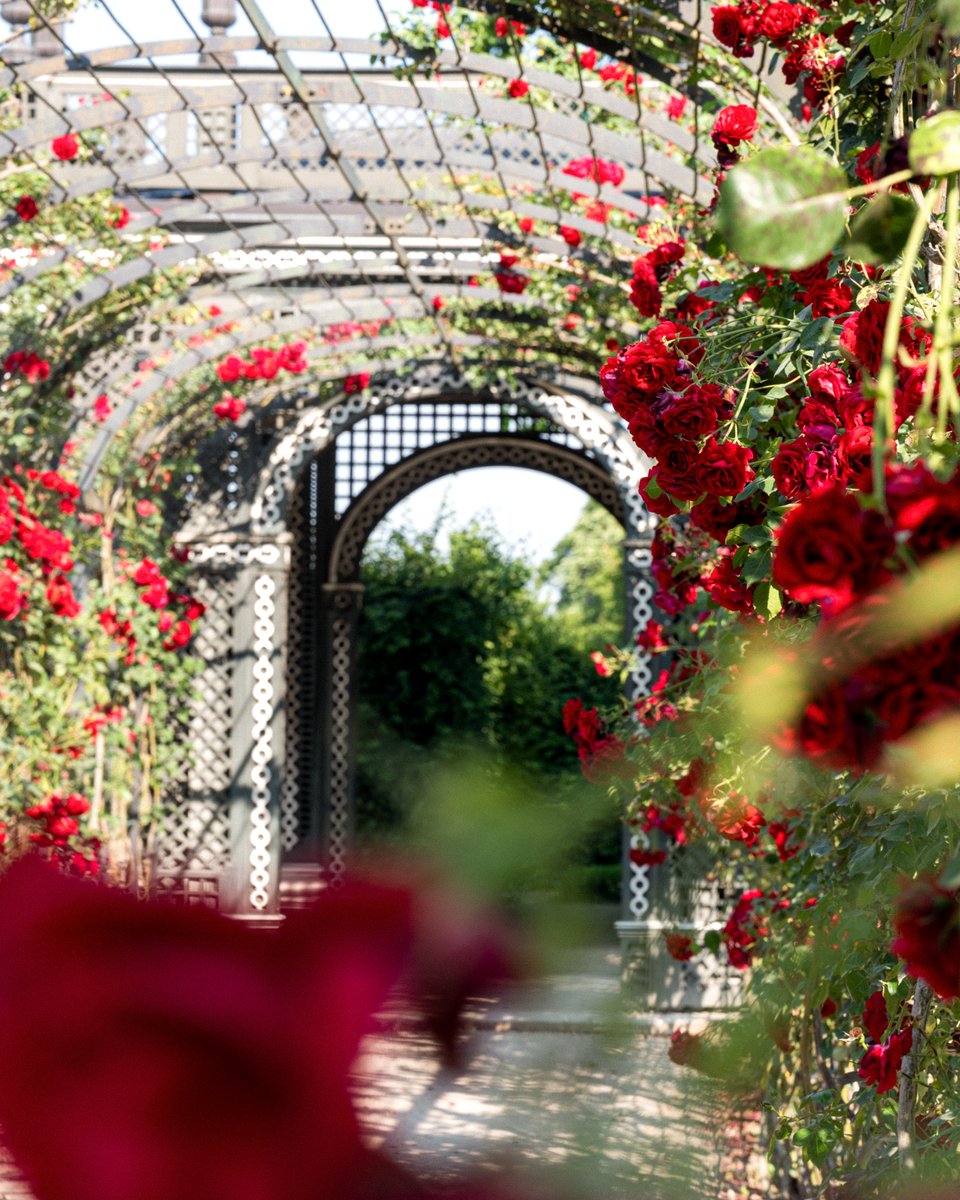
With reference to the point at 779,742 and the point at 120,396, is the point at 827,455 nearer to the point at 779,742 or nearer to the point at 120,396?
the point at 779,742

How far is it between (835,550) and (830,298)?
46.7 inches

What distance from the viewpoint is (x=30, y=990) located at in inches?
14.0

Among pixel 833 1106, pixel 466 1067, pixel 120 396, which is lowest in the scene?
pixel 833 1106

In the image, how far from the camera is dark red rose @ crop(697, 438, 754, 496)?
4.76 feet

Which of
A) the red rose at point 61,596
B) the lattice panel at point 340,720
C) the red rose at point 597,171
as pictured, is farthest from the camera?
the lattice panel at point 340,720

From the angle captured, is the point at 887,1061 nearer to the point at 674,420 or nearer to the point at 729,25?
the point at 674,420

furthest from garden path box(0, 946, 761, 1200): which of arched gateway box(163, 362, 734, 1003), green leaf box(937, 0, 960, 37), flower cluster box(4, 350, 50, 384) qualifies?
arched gateway box(163, 362, 734, 1003)

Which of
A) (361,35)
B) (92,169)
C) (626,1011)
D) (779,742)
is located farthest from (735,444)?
(92,169)

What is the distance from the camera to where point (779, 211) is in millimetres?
650

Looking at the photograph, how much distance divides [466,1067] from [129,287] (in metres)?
5.96

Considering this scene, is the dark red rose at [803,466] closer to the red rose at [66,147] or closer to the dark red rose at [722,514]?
the dark red rose at [722,514]

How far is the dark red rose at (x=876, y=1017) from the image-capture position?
175 cm

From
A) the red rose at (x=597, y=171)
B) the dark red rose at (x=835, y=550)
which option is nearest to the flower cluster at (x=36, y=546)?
the red rose at (x=597, y=171)

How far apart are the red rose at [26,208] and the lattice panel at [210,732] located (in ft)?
10.4
